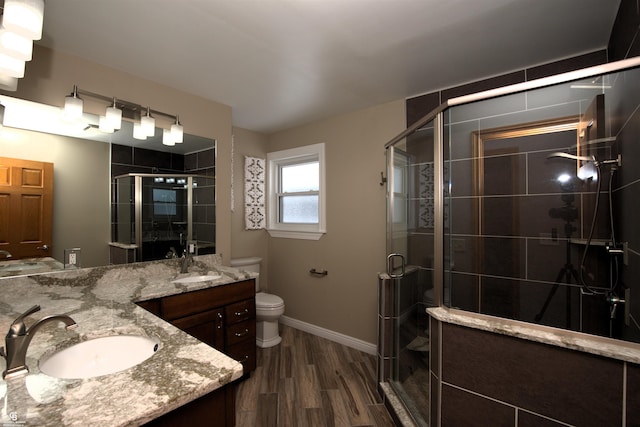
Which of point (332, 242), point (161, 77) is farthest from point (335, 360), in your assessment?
point (161, 77)

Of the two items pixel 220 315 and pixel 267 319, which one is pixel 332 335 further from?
pixel 220 315

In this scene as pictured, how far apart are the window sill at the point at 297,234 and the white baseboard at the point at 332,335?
996mm

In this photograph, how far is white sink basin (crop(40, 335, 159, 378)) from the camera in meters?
1.00

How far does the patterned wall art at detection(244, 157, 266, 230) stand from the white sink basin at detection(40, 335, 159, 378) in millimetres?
2225

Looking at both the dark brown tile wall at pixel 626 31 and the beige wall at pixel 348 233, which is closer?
the dark brown tile wall at pixel 626 31

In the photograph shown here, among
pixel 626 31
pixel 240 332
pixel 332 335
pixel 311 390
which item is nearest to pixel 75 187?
pixel 240 332

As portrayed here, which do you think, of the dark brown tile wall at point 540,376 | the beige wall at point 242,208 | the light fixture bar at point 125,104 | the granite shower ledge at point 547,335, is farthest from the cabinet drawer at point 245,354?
the light fixture bar at point 125,104

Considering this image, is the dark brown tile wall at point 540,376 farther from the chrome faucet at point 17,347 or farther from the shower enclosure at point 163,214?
the shower enclosure at point 163,214

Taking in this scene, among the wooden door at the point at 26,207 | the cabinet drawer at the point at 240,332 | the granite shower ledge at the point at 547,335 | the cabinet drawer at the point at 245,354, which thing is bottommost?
the cabinet drawer at the point at 245,354

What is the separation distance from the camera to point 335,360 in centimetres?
253

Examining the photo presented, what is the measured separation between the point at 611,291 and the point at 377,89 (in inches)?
79.1

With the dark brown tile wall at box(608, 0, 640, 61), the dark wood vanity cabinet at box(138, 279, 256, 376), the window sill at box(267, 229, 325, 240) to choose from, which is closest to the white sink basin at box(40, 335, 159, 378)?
the dark wood vanity cabinet at box(138, 279, 256, 376)

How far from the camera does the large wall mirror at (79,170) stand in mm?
1575

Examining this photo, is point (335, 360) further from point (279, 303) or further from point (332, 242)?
point (332, 242)
